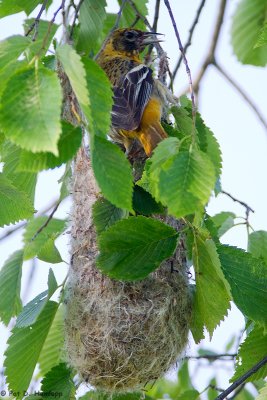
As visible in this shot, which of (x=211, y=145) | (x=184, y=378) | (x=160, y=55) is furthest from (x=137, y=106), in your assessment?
(x=184, y=378)

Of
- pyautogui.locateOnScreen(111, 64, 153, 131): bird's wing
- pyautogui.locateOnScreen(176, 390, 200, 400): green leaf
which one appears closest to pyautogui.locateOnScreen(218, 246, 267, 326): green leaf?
pyautogui.locateOnScreen(111, 64, 153, 131): bird's wing

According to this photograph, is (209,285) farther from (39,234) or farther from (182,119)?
(39,234)

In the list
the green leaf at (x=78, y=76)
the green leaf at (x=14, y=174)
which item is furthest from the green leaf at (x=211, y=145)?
the green leaf at (x=78, y=76)

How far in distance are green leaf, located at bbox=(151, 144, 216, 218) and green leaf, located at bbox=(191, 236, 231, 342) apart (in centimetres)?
59

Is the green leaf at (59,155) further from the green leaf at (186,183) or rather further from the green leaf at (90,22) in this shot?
the green leaf at (90,22)

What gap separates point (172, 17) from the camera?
2.99m

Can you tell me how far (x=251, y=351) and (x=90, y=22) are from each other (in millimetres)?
1571

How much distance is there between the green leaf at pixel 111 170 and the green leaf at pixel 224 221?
1.75 m

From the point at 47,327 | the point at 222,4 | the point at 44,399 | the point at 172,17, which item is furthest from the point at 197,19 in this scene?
the point at 44,399

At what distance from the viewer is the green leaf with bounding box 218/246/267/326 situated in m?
3.07

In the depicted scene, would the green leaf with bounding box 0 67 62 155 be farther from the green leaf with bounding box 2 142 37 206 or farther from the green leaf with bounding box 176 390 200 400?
the green leaf with bounding box 176 390 200 400

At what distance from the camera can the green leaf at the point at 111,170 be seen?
92.5 inches

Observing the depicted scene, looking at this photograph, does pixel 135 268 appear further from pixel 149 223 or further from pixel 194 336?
pixel 194 336

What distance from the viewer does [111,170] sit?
7.74 ft
